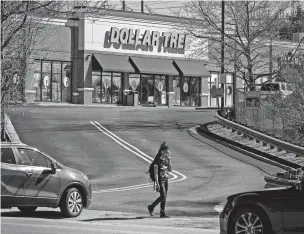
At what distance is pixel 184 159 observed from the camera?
30.3 meters

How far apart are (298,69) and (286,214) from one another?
80.9 ft

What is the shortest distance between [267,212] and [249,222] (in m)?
0.39

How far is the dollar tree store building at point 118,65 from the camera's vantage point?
57.6 m

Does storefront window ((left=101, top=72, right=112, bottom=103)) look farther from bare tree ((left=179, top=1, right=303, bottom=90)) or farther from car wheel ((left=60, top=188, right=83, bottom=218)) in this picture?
car wheel ((left=60, top=188, right=83, bottom=218))

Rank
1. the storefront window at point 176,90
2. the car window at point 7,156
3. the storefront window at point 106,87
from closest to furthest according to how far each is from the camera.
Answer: the car window at point 7,156, the storefront window at point 106,87, the storefront window at point 176,90

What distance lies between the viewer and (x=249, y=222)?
36.1ft

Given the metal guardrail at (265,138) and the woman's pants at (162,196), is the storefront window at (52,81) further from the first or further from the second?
the woman's pants at (162,196)

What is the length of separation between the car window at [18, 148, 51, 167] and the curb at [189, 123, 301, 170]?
1384 cm

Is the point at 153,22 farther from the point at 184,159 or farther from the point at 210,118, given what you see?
the point at 184,159

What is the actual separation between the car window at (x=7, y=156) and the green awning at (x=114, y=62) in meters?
42.8

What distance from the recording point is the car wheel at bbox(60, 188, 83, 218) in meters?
16.0

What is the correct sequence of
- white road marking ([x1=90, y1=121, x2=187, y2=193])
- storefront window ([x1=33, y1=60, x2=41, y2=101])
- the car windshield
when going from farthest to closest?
storefront window ([x1=33, y1=60, x2=41, y2=101])
the car windshield
white road marking ([x1=90, y1=121, x2=187, y2=193])

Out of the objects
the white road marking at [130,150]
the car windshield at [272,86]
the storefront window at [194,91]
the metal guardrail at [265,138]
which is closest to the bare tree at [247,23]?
the car windshield at [272,86]

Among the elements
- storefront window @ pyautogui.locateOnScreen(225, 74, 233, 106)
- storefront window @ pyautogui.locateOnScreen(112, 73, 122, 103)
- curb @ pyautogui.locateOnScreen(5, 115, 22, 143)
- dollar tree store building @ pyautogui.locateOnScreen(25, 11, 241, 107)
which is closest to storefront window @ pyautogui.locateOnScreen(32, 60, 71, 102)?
dollar tree store building @ pyautogui.locateOnScreen(25, 11, 241, 107)
